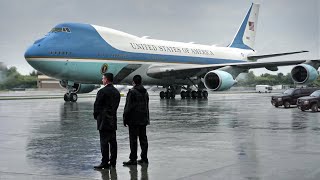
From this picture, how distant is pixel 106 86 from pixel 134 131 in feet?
3.25

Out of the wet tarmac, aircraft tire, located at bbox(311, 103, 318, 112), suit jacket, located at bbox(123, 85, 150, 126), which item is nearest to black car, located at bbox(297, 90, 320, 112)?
aircraft tire, located at bbox(311, 103, 318, 112)

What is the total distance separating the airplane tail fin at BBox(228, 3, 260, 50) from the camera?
49500mm

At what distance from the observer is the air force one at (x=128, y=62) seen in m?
30.4

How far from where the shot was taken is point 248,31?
5094cm

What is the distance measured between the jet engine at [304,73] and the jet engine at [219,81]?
4322 millimetres

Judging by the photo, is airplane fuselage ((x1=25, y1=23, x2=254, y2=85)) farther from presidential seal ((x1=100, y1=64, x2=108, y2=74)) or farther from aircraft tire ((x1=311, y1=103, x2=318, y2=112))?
aircraft tire ((x1=311, y1=103, x2=318, y2=112))

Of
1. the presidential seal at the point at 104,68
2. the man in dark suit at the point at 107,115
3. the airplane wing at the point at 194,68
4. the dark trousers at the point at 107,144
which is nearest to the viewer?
the dark trousers at the point at 107,144

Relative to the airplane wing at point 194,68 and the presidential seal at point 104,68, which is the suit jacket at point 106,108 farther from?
the airplane wing at point 194,68

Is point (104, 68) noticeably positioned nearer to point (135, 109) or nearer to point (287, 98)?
point (287, 98)

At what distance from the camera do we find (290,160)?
27.0ft

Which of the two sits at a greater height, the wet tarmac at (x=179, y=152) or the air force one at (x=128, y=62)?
the air force one at (x=128, y=62)

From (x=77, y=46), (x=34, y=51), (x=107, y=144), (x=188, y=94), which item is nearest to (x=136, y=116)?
(x=107, y=144)

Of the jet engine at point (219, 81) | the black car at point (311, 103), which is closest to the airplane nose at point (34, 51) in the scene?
the jet engine at point (219, 81)

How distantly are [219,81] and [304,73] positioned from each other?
228 inches
